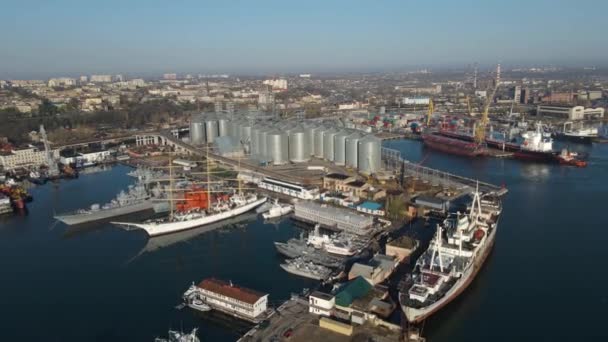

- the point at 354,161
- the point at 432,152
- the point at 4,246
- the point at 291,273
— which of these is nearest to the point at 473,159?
the point at 432,152

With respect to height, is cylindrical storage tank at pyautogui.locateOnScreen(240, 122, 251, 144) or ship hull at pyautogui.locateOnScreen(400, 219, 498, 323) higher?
cylindrical storage tank at pyautogui.locateOnScreen(240, 122, 251, 144)

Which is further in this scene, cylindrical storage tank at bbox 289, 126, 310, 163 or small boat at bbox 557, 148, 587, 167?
small boat at bbox 557, 148, 587, 167

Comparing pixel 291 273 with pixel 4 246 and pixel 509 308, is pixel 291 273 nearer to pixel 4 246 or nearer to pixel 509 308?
pixel 509 308

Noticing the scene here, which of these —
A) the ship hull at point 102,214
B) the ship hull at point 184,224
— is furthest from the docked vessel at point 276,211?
the ship hull at point 102,214

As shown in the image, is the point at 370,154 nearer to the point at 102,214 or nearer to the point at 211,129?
the point at 102,214

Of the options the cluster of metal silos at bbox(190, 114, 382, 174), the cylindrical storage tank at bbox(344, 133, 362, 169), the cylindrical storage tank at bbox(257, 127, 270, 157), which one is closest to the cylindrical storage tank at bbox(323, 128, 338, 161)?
the cluster of metal silos at bbox(190, 114, 382, 174)

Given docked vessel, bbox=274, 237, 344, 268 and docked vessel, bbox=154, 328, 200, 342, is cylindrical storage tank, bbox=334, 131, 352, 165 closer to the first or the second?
docked vessel, bbox=274, 237, 344, 268
